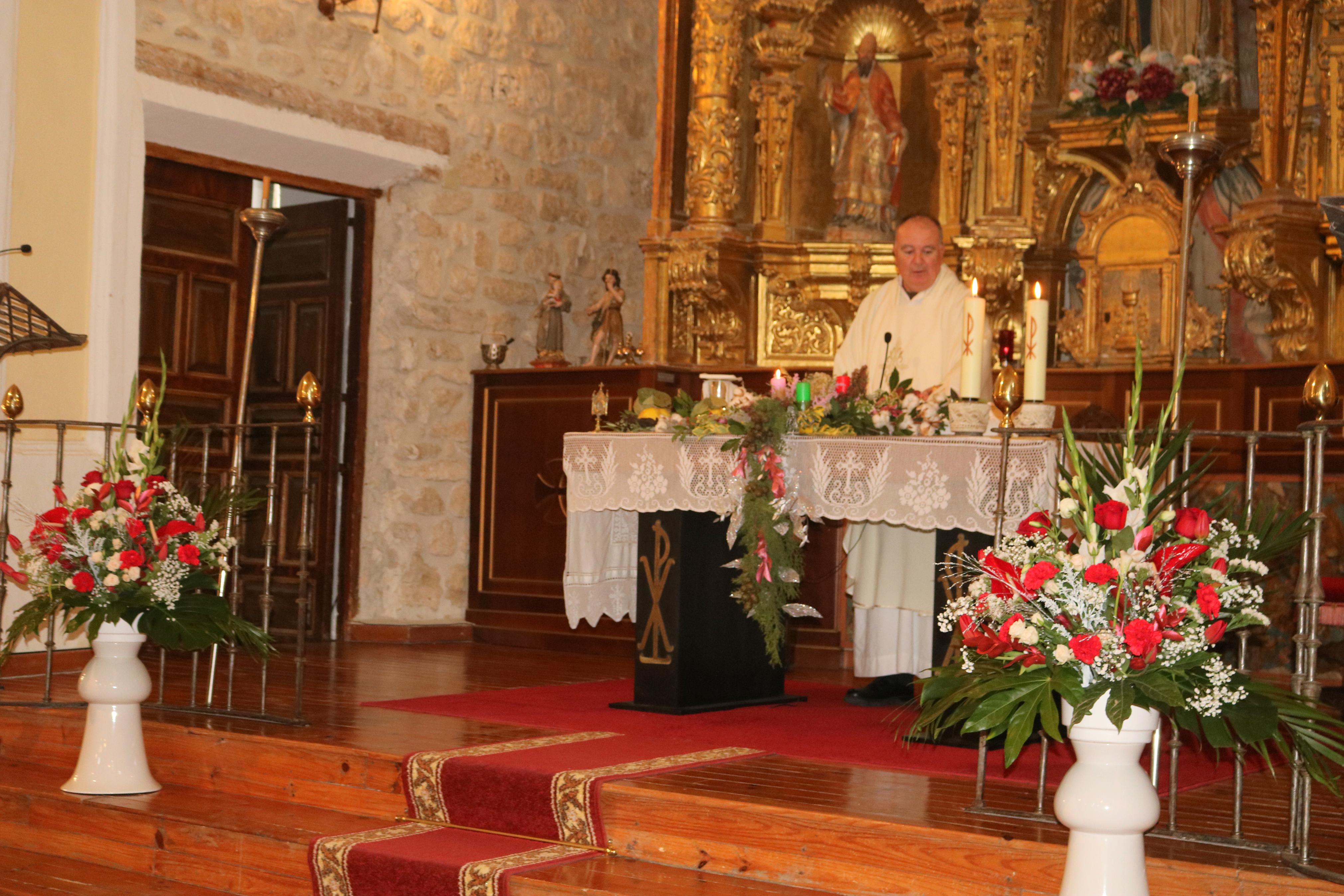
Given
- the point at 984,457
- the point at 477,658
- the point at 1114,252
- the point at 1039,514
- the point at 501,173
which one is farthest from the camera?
the point at 501,173

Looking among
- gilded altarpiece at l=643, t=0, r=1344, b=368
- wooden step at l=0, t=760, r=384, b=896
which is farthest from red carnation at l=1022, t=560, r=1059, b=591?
gilded altarpiece at l=643, t=0, r=1344, b=368

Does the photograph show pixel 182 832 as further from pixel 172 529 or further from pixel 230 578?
pixel 230 578

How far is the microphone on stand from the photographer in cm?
573

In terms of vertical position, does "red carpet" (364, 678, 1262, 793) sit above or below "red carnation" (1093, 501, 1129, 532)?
below

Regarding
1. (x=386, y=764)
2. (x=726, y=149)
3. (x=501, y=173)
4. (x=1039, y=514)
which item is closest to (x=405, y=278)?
(x=501, y=173)

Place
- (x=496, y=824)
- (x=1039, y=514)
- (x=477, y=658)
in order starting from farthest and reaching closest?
(x=477, y=658)
(x=496, y=824)
(x=1039, y=514)

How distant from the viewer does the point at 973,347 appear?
16.4ft

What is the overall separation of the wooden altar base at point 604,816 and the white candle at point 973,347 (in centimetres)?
130

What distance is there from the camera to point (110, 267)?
7109mm

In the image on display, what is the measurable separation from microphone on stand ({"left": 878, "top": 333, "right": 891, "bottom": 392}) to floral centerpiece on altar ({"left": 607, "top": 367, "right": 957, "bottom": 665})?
0.54ft

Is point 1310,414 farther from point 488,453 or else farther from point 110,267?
point 110,267

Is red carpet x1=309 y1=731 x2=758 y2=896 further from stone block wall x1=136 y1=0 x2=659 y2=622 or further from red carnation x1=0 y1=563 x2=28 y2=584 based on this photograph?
stone block wall x1=136 y1=0 x2=659 y2=622

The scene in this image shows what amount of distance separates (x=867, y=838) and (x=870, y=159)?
5848 millimetres

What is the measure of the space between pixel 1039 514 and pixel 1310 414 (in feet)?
14.6
